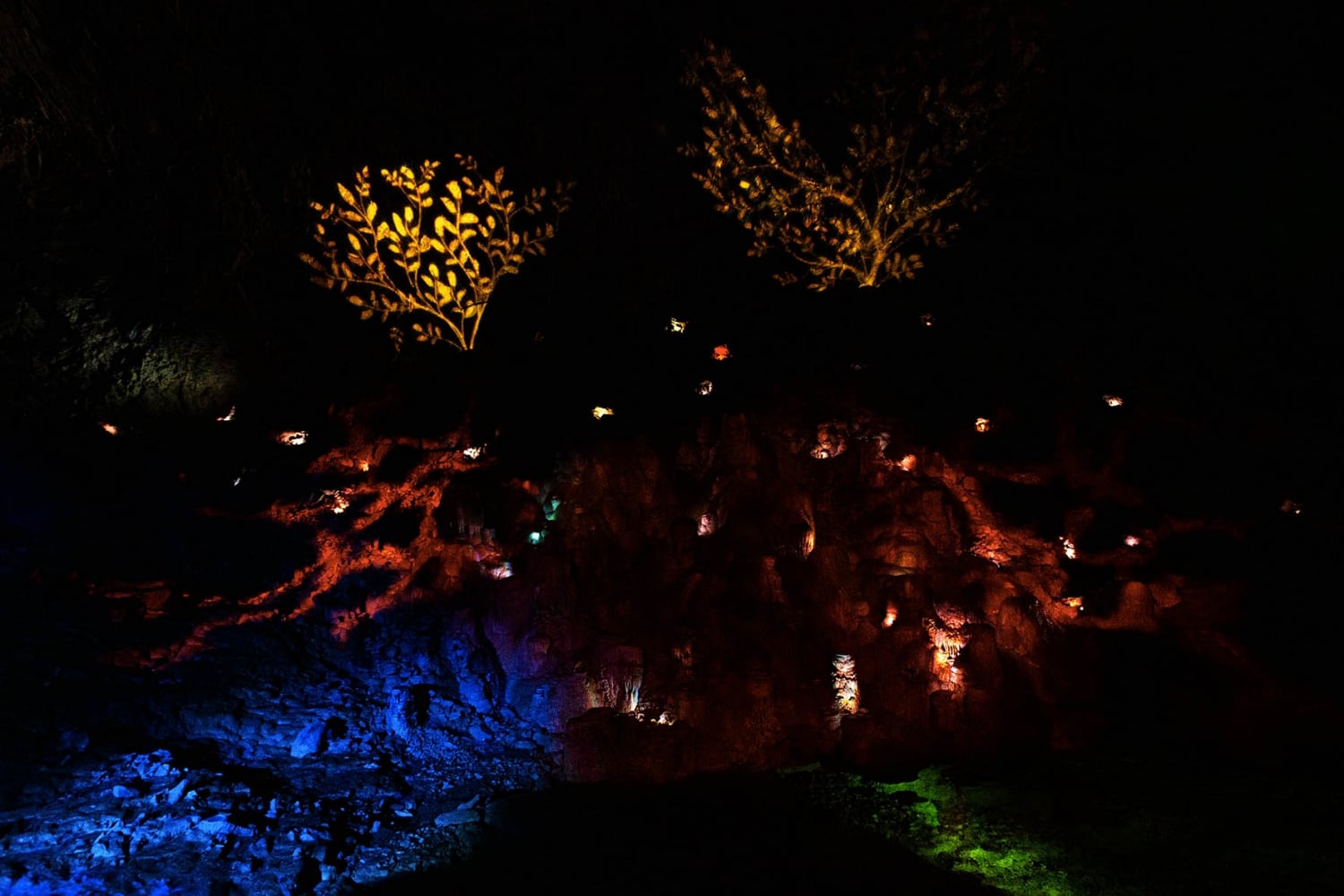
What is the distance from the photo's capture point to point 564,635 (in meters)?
7.28

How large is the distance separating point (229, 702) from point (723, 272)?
868cm

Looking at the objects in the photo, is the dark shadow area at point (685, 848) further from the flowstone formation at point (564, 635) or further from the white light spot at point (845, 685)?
the white light spot at point (845, 685)

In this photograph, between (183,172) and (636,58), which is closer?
(183,172)

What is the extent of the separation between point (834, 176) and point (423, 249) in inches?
242

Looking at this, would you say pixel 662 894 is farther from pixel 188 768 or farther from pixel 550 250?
pixel 550 250

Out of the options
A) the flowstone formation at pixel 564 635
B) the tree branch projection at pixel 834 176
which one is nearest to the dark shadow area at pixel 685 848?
the flowstone formation at pixel 564 635

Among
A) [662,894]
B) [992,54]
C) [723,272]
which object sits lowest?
[662,894]

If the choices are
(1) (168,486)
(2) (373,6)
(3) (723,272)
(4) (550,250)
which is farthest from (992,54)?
(1) (168,486)

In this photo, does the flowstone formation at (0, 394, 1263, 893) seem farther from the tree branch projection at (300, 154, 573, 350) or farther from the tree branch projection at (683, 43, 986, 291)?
the tree branch projection at (683, 43, 986, 291)

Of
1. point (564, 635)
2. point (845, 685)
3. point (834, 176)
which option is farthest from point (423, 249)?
point (845, 685)

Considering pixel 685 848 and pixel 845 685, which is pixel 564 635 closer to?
pixel 685 848

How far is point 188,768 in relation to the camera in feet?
19.6

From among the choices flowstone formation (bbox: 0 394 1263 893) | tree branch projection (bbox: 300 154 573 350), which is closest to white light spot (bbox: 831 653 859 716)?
flowstone formation (bbox: 0 394 1263 893)

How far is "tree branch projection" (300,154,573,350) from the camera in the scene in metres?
9.71
